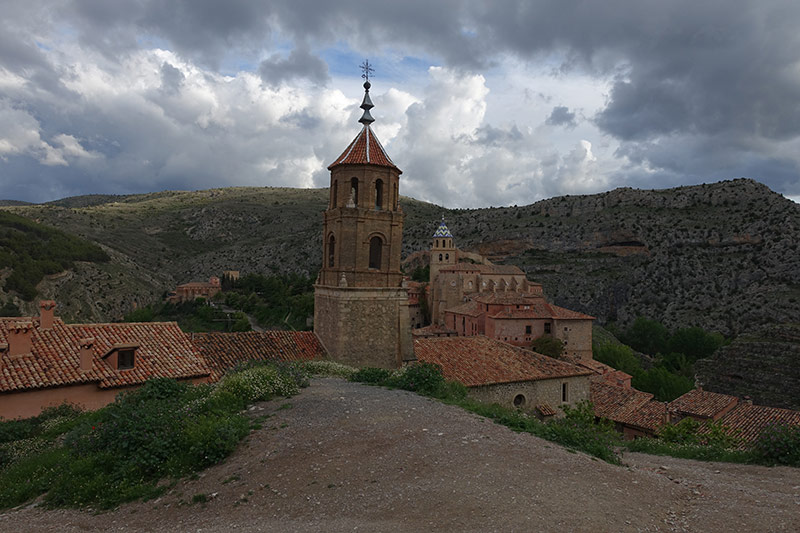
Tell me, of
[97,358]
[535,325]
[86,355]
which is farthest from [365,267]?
[535,325]

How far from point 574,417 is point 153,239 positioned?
9290cm

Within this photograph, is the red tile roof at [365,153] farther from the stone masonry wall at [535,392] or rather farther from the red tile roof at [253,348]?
the stone masonry wall at [535,392]

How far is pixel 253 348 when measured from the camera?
51.4ft

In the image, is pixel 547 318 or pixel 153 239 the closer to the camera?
pixel 547 318

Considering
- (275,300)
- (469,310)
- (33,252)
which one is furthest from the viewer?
(275,300)

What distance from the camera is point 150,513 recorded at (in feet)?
20.5

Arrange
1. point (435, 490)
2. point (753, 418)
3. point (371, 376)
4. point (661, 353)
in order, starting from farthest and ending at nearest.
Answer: point (661, 353) < point (753, 418) < point (371, 376) < point (435, 490)

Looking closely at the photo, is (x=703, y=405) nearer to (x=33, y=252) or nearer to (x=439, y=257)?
(x=439, y=257)

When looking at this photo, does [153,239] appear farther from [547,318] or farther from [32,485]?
[32,485]

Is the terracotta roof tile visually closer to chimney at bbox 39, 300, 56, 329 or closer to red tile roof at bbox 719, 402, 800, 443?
red tile roof at bbox 719, 402, 800, 443

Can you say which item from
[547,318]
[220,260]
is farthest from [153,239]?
[547,318]

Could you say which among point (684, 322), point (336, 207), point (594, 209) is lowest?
point (684, 322)

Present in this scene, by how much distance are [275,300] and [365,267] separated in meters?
44.1

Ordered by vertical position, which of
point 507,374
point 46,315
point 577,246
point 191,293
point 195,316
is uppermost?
point 577,246
